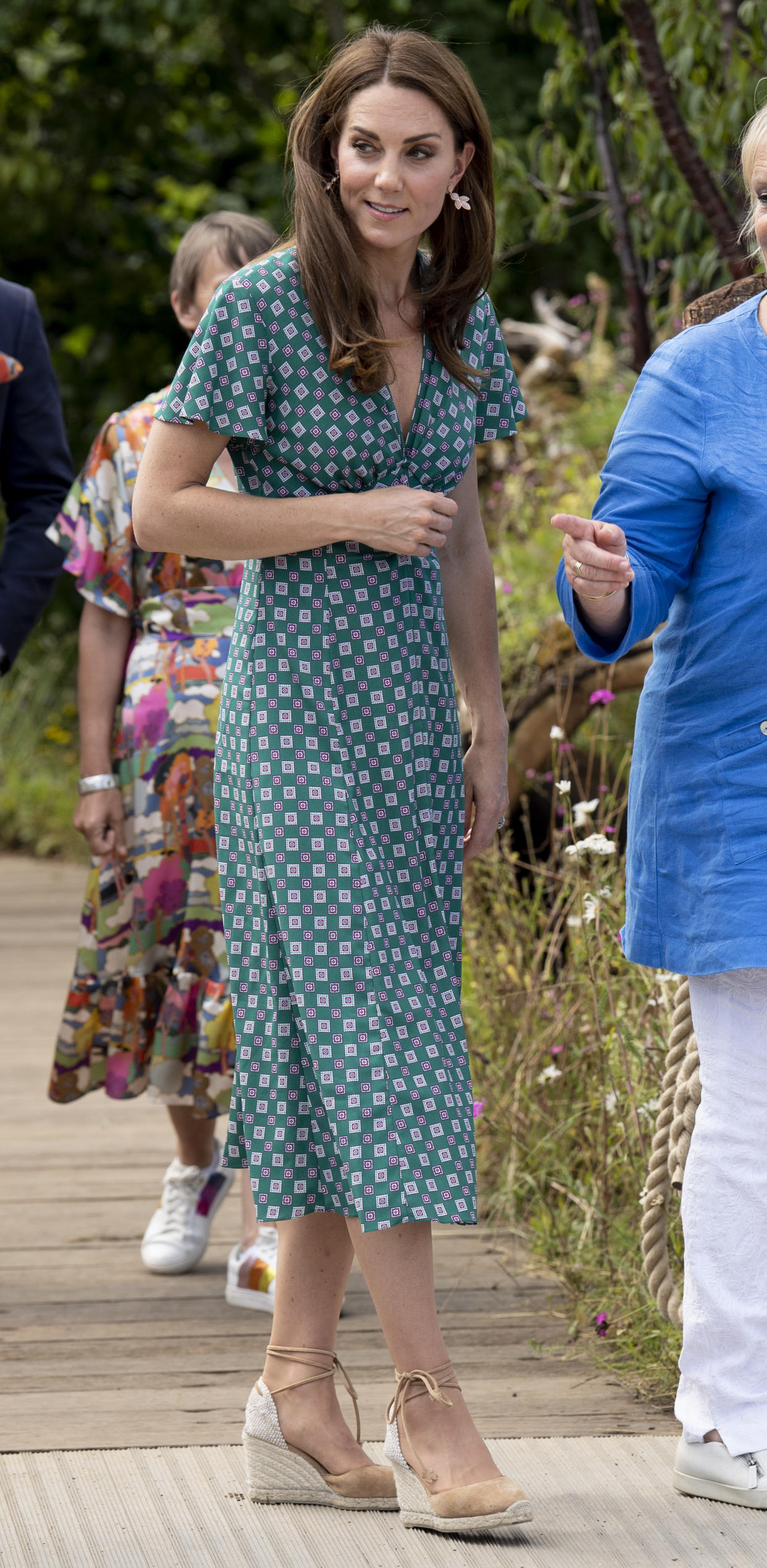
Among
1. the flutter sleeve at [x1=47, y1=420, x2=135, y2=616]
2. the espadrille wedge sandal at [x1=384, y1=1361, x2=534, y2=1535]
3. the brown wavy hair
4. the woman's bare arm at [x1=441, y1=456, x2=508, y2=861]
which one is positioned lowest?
the espadrille wedge sandal at [x1=384, y1=1361, x2=534, y2=1535]

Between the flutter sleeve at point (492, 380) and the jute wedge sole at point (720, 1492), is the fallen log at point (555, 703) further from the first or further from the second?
the jute wedge sole at point (720, 1492)

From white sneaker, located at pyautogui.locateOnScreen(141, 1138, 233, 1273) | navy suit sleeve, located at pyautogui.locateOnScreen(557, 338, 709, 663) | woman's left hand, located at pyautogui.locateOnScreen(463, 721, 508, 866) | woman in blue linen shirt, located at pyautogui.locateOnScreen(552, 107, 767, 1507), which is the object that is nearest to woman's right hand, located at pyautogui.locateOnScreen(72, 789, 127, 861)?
white sneaker, located at pyautogui.locateOnScreen(141, 1138, 233, 1273)

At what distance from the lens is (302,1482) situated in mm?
2246

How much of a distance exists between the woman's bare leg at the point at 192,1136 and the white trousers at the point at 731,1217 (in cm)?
128

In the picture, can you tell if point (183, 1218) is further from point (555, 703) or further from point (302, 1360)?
point (555, 703)

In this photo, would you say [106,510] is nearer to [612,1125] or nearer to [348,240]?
[348,240]

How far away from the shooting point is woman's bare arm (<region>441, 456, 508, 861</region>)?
2.37 metres

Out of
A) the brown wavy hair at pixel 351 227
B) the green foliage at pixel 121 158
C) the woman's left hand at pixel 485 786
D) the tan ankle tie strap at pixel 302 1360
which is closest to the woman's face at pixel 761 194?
the brown wavy hair at pixel 351 227

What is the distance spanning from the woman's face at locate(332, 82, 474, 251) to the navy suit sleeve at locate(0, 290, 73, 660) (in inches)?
44.7

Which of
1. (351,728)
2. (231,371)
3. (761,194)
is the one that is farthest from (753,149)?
(351,728)

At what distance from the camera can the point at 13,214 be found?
1039 cm

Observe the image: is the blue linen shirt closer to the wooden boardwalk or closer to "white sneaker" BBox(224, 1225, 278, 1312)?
the wooden boardwalk

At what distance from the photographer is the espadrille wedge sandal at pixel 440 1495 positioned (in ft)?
6.86

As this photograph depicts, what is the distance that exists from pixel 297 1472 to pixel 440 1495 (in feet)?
0.73
